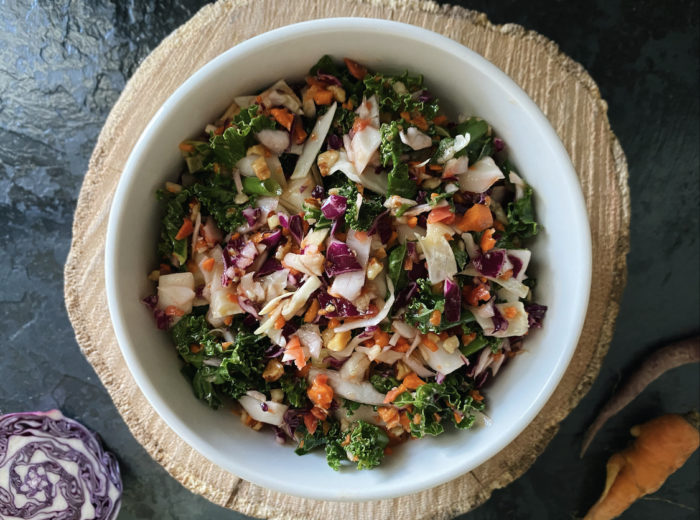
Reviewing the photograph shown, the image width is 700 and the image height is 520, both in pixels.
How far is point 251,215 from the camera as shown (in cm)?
233

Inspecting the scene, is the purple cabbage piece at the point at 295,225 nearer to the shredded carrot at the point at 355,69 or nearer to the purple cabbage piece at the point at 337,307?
the purple cabbage piece at the point at 337,307

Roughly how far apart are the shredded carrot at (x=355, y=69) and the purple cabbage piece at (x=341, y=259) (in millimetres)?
693

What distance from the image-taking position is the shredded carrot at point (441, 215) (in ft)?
7.26

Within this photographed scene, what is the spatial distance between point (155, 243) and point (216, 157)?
1.45 feet

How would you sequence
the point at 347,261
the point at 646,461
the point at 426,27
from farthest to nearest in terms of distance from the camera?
the point at 646,461, the point at 426,27, the point at 347,261

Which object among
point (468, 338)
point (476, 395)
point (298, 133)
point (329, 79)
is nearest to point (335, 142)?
point (298, 133)

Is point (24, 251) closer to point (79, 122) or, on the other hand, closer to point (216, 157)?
point (79, 122)

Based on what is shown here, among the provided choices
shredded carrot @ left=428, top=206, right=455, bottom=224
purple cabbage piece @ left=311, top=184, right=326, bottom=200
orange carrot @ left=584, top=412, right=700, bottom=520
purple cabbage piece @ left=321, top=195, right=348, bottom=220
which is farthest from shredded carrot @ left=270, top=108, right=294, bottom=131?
orange carrot @ left=584, top=412, right=700, bottom=520

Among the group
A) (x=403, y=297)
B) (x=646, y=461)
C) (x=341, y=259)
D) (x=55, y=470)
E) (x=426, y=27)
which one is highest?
(x=426, y=27)

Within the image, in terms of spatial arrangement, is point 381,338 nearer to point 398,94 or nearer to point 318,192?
point 318,192

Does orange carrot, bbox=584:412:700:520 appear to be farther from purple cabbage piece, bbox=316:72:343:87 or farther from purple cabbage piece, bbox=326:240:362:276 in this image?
purple cabbage piece, bbox=316:72:343:87

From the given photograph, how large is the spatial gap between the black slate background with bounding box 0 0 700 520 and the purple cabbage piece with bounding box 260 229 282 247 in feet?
4.69

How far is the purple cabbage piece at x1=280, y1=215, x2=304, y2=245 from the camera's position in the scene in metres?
2.30

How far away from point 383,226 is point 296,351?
22.6 inches
